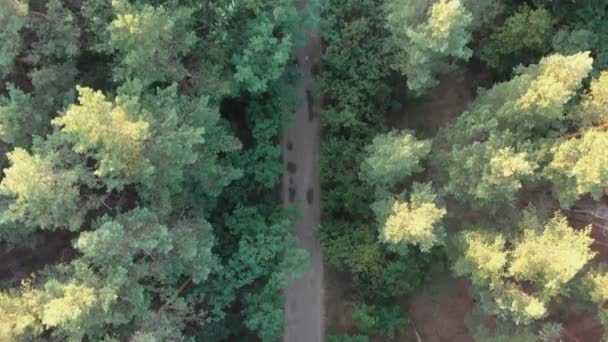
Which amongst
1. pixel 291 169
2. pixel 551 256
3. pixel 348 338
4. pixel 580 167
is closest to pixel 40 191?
pixel 291 169

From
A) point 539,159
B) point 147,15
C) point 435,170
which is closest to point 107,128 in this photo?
point 147,15

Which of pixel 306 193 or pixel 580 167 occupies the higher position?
pixel 306 193

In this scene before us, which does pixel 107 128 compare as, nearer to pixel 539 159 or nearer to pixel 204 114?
pixel 204 114

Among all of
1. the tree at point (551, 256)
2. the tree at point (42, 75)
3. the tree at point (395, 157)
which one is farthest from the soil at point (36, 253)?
the tree at point (551, 256)

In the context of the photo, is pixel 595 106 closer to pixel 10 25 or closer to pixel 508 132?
pixel 508 132

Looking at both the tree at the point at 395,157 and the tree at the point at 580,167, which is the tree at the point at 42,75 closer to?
the tree at the point at 395,157

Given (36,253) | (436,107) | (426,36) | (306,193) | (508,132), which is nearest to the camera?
(426,36)

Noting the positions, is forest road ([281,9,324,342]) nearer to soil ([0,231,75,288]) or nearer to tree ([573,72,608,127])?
soil ([0,231,75,288])
